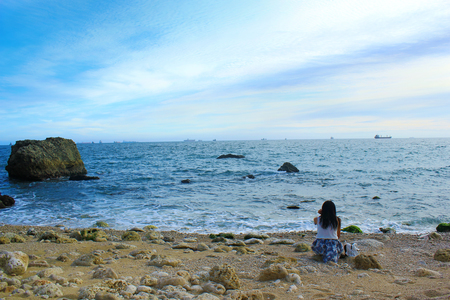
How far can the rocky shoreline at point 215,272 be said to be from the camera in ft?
12.9

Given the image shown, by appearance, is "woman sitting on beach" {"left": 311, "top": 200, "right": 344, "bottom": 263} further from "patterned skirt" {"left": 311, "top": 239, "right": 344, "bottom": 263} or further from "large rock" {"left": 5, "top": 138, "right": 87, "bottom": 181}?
"large rock" {"left": 5, "top": 138, "right": 87, "bottom": 181}

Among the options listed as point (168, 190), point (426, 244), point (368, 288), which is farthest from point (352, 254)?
point (168, 190)

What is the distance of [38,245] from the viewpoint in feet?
21.8

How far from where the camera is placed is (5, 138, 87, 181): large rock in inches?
908

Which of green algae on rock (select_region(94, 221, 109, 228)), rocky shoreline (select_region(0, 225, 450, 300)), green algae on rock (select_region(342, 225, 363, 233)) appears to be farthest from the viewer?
green algae on rock (select_region(94, 221, 109, 228))

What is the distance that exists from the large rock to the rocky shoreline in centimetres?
1867

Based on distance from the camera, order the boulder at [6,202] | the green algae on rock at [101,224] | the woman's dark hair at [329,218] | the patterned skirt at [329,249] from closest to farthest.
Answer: the patterned skirt at [329,249] → the woman's dark hair at [329,218] → the green algae on rock at [101,224] → the boulder at [6,202]

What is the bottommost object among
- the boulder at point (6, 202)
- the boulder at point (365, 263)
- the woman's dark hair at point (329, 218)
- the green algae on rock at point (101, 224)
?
the green algae on rock at point (101, 224)

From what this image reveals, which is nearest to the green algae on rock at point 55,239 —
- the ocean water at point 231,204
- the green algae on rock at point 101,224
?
the green algae on rock at point 101,224

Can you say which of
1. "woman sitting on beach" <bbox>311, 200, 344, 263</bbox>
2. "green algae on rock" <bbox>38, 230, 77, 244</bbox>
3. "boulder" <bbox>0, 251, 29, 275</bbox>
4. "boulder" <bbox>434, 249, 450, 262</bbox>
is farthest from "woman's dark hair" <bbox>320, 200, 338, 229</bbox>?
"green algae on rock" <bbox>38, 230, 77, 244</bbox>

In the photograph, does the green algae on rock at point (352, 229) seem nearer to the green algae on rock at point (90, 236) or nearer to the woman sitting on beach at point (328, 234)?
the woman sitting on beach at point (328, 234)

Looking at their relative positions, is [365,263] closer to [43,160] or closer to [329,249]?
[329,249]

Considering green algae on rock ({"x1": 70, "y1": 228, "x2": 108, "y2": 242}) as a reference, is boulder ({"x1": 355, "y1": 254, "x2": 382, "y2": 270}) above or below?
above

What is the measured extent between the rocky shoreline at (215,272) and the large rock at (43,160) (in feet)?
61.2
